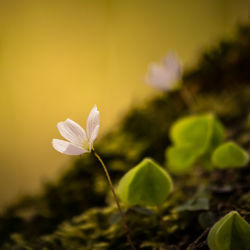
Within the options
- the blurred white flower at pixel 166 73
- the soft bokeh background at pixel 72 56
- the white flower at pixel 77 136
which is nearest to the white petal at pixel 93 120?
the white flower at pixel 77 136

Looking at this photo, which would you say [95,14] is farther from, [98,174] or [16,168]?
[98,174]

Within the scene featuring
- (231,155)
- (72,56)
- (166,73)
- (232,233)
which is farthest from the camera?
(72,56)

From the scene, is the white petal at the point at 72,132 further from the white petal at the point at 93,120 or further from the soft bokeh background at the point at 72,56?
the soft bokeh background at the point at 72,56

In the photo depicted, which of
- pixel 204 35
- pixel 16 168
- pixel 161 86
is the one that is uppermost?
pixel 204 35

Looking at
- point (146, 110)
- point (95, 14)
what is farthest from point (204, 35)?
Answer: point (146, 110)

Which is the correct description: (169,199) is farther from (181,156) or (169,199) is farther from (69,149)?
(69,149)

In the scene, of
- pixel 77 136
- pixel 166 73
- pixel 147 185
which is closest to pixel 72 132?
pixel 77 136
